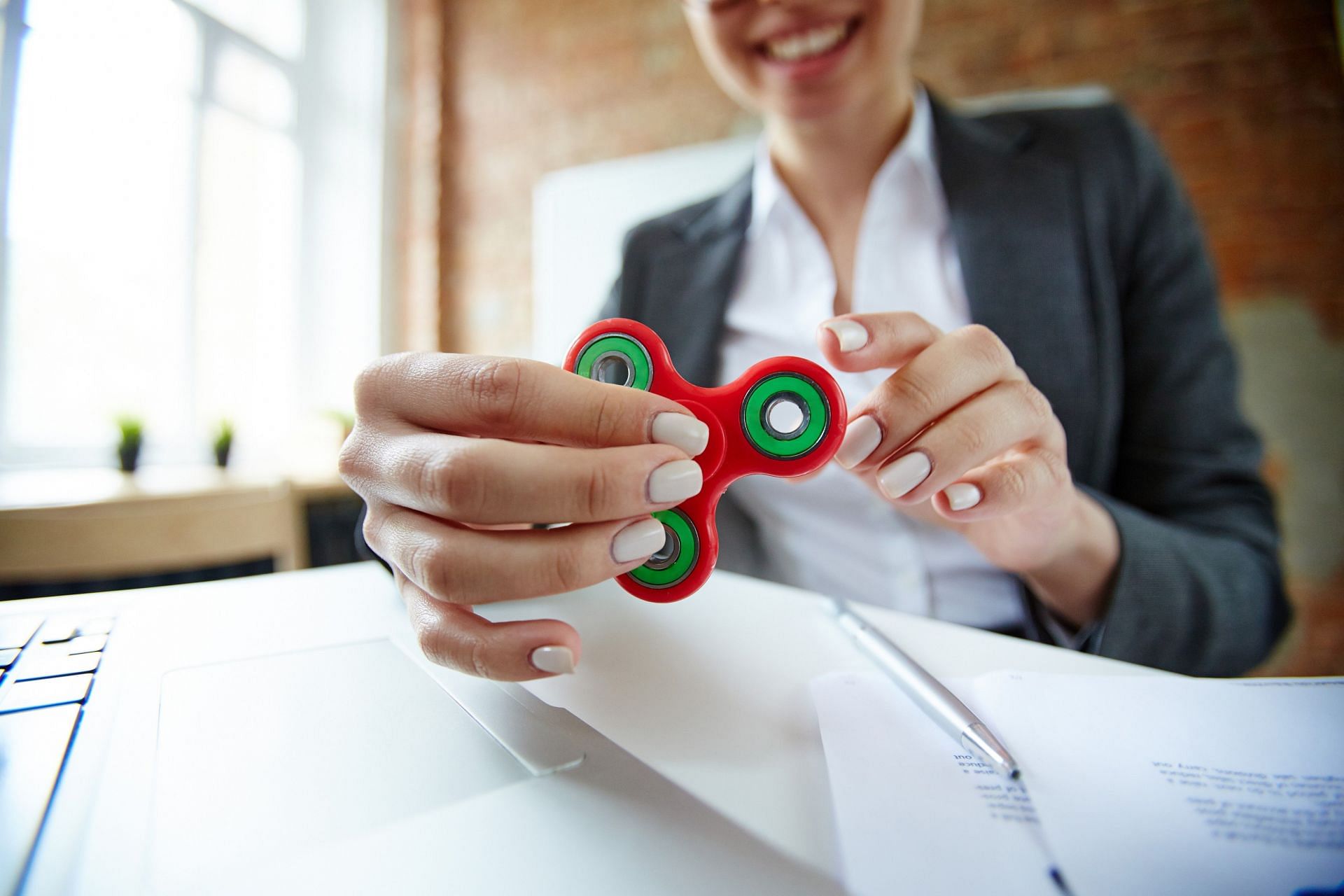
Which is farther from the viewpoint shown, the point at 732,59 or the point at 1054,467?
the point at 732,59

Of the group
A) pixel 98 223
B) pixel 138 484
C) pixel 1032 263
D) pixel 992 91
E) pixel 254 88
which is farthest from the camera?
pixel 254 88

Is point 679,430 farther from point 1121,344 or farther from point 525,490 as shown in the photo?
point 1121,344

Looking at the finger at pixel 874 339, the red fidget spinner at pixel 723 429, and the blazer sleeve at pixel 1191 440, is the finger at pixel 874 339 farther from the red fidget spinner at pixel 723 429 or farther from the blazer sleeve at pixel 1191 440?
the blazer sleeve at pixel 1191 440

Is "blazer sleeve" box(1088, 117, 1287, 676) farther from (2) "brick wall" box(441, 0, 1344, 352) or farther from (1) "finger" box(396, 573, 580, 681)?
(2) "brick wall" box(441, 0, 1344, 352)

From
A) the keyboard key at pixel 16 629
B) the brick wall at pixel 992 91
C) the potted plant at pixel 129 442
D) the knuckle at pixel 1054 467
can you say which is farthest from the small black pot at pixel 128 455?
the knuckle at pixel 1054 467

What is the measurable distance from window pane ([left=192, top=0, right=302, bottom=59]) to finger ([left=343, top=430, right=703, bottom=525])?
2.10 metres

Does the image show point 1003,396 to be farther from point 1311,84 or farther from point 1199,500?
point 1311,84

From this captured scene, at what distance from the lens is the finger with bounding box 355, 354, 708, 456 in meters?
0.27

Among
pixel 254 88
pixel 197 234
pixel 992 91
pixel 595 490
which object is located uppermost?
pixel 254 88

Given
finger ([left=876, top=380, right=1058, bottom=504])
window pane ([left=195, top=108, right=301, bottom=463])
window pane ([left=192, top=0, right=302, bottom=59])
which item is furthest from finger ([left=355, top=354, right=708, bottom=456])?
window pane ([left=192, top=0, right=302, bottom=59])

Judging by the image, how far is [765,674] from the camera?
12.6 inches

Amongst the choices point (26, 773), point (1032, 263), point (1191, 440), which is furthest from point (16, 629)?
point (1191, 440)

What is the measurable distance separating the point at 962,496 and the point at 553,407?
213 mm

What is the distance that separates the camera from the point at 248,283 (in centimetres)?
191
